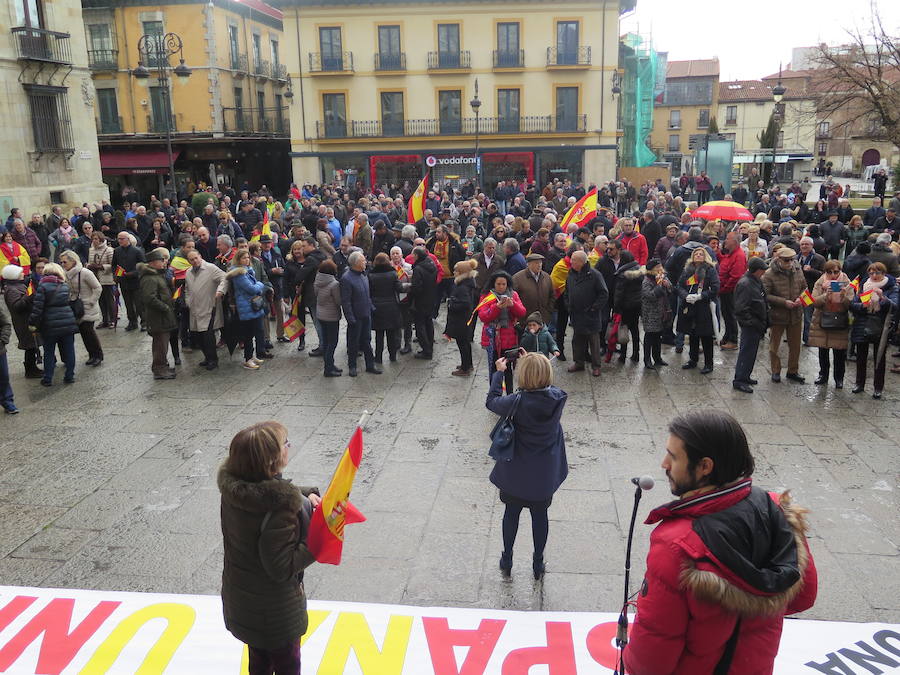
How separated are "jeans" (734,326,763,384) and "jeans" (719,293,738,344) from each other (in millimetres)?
1886

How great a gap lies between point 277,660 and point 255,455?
1.02 m

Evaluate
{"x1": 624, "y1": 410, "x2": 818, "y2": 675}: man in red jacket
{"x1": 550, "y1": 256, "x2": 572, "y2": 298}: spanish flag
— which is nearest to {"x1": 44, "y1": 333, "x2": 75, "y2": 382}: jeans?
{"x1": 550, "y1": 256, "x2": 572, "y2": 298}: spanish flag

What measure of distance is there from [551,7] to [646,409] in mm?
29988

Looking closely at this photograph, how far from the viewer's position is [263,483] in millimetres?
3145

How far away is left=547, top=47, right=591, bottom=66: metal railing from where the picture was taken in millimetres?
34281

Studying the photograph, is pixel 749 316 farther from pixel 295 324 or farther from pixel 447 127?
pixel 447 127

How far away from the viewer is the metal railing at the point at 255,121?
36.3 m

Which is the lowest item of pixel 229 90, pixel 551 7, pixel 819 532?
pixel 819 532

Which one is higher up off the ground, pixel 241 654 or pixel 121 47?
pixel 121 47

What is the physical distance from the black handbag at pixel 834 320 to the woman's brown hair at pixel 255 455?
7.49 metres

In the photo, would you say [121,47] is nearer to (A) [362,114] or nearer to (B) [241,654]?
(A) [362,114]

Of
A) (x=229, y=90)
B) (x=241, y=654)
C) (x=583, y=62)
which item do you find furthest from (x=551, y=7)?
(x=241, y=654)

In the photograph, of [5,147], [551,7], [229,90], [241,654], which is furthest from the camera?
[229,90]

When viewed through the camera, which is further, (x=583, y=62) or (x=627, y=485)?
(x=583, y=62)
